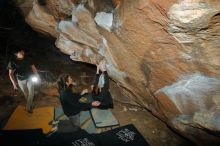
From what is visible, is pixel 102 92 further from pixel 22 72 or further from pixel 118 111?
pixel 22 72

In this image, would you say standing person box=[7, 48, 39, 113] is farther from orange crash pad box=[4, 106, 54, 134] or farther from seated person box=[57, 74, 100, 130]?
seated person box=[57, 74, 100, 130]

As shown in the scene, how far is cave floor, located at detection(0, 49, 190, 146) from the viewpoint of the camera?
700 centimetres

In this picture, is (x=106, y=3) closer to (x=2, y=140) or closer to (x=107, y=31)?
(x=107, y=31)

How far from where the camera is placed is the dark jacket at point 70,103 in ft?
21.1

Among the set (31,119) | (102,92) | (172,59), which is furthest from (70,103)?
(172,59)

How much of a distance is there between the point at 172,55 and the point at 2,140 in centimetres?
456

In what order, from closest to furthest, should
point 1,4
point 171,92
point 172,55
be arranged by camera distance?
point 172,55
point 171,92
point 1,4

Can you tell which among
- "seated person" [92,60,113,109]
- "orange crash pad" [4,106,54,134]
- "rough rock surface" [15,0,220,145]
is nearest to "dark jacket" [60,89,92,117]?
"seated person" [92,60,113,109]

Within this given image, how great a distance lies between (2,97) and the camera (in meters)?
8.30

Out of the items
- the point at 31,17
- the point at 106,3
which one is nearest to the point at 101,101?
the point at 106,3

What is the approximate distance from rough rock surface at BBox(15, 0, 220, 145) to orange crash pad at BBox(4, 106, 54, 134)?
92.9 inches

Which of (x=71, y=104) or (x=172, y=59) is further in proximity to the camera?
(x=71, y=104)

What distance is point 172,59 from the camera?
577 centimetres

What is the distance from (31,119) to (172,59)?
421 centimetres
